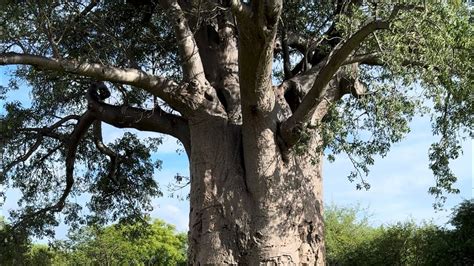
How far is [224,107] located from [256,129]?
965 mm

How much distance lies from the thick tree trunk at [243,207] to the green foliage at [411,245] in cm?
663

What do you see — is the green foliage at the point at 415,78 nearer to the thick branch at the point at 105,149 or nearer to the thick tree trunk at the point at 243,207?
the thick tree trunk at the point at 243,207

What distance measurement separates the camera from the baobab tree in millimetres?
7129

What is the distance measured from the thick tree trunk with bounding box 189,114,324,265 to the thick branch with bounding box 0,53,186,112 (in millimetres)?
592

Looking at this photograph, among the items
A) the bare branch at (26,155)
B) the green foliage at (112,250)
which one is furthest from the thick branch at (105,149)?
the green foliage at (112,250)

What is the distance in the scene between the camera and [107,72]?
26.0 ft

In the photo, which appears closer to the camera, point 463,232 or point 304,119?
point 304,119

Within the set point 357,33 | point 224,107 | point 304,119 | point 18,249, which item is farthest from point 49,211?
point 357,33

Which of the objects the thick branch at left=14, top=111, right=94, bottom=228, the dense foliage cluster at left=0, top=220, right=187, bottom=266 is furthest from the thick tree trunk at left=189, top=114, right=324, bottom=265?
the dense foliage cluster at left=0, top=220, right=187, bottom=266

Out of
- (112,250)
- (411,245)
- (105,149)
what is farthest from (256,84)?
(112,250)

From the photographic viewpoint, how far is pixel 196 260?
27.2 feet

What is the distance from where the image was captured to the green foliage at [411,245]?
14.2 metres

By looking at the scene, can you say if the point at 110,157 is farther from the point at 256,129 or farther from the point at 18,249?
the point at 256,129

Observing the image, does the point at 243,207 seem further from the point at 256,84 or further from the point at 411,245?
the point at 411,245
